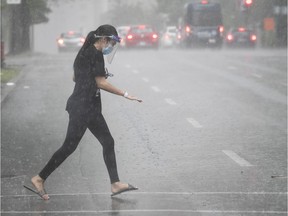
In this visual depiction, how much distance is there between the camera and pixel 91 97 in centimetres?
882

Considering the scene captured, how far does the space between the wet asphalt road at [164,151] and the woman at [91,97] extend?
1.28 ft

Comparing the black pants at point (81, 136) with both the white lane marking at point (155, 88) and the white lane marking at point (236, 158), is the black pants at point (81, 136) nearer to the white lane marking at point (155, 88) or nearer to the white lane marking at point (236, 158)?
the white lane marking at point (236, 158)

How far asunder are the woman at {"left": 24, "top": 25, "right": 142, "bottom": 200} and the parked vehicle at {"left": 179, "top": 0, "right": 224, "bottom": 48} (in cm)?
5169

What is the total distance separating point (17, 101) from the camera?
21656 mm

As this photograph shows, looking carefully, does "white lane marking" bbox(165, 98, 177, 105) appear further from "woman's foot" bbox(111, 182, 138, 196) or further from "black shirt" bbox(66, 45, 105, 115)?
"black shirt" bbox(66, 45, 105, 115)

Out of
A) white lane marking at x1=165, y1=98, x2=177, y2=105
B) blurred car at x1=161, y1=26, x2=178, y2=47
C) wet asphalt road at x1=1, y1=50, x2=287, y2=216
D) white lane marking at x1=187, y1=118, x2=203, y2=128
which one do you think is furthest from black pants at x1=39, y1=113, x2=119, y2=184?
blurred car at x1=161, y1=26, x2=178, y2=47

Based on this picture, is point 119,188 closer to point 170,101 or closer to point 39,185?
point 39,185

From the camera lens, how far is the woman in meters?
8.58

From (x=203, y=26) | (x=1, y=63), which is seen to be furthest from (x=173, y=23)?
(x=1, y=63)

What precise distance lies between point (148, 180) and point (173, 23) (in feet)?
273

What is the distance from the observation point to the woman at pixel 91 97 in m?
8.58

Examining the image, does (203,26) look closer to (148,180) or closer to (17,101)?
(17,101)

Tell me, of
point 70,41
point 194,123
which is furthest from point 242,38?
point 194,123

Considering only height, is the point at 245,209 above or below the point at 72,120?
below
